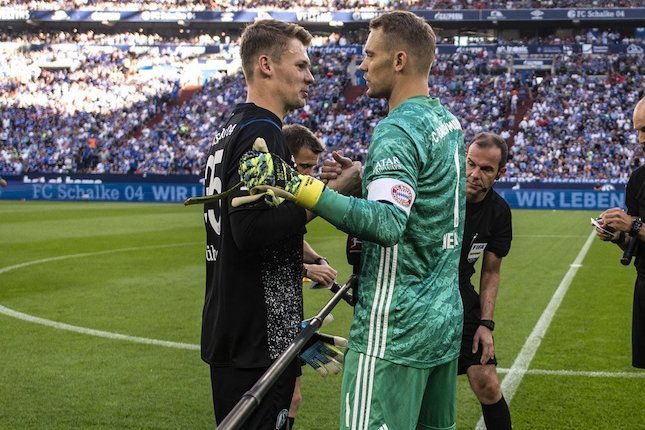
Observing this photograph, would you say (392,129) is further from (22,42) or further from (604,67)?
(22,42)

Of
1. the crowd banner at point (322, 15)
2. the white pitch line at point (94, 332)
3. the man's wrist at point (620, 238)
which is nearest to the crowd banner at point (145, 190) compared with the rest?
the crowd banner at point (322, 15)

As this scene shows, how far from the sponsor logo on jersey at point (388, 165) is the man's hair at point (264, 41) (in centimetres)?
84

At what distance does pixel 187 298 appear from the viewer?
12.0 m

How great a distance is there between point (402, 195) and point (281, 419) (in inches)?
44.1

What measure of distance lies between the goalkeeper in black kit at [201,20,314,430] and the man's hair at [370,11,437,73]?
488mm

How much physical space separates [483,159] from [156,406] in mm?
3365

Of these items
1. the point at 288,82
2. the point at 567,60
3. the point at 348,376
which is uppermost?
the point at 567,60

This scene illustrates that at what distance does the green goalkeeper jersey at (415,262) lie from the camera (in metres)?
3.17

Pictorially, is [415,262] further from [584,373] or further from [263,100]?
[584,373]

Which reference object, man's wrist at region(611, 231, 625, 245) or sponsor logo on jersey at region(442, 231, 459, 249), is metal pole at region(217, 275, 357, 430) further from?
man's wrist at region(611, 231, 625, 245)

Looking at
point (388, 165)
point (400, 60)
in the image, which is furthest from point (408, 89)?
point (388, 165)

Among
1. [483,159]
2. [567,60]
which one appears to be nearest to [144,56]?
[567,60]

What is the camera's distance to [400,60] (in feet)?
11.0

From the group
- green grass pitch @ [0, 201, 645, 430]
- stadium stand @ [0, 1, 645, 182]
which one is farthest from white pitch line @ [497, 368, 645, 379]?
stadium stand @ [0, 1, 645, 182]
